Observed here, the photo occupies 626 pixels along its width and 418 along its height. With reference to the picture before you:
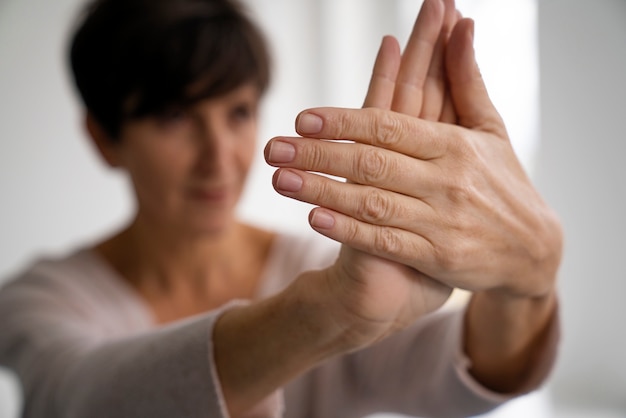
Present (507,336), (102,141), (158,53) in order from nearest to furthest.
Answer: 1. (507,336)
2. (158,53)
3. (102,141)

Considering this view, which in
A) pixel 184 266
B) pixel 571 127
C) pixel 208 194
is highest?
pixel 571 127

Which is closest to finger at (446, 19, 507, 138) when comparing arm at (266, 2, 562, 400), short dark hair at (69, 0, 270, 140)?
arm at (266, 2, 562, 400)

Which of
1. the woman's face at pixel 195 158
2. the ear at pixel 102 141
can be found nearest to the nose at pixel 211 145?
the woman's face at pixel 195 158

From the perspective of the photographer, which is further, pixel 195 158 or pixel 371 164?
pixel 195 158

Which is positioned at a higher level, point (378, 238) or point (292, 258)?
point (378, 238)

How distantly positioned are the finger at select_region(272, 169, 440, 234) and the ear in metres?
0.39

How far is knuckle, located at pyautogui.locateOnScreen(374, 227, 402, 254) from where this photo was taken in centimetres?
27

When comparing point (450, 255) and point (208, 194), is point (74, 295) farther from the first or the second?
point (450, 255)

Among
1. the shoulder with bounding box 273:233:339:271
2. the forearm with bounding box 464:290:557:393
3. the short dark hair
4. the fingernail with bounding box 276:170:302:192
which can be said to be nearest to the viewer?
the fingernail with bounding box 276:170:302:192

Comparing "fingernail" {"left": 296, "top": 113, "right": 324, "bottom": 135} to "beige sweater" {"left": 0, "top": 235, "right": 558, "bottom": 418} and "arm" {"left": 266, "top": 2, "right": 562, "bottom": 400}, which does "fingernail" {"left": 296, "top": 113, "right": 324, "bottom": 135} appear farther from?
"beige sweater" {"left": 0, "top": 235, "right": 558, "bottom": 418}

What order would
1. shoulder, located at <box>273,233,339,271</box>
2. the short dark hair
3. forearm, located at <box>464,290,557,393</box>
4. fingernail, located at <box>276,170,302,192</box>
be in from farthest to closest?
shoulder, located at <box>273,233,339,271</box>, the short dark hair, forearm, located at <box>464,290,557,393</box>, fingernail, located at <box>276,170,302,192</box>

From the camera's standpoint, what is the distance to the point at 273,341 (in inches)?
12.2

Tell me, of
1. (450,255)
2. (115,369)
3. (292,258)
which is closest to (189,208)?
(292,258)

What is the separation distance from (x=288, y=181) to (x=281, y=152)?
1 cm
